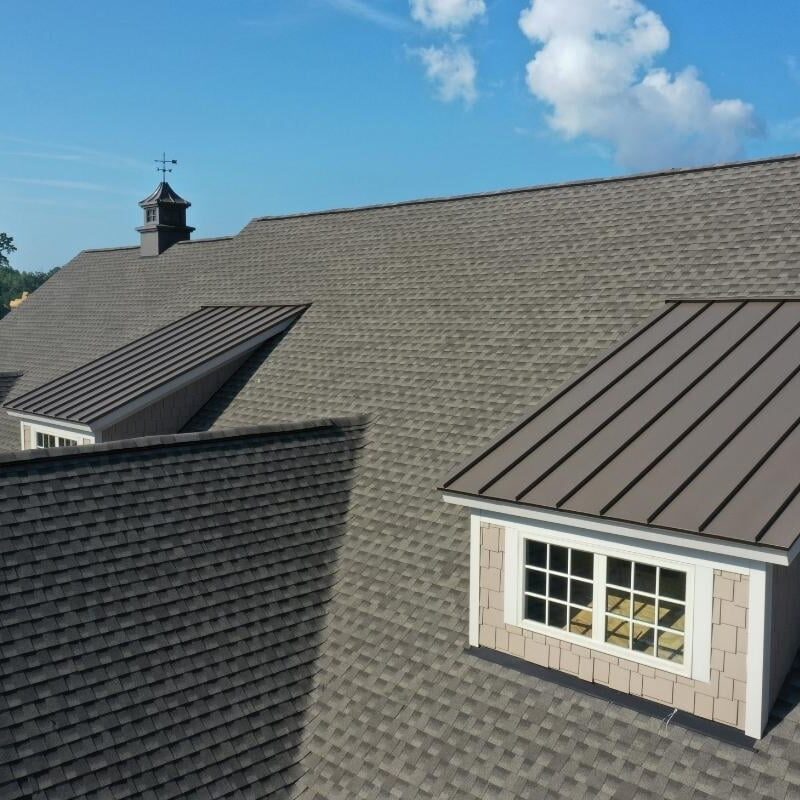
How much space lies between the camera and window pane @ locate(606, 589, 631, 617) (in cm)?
714

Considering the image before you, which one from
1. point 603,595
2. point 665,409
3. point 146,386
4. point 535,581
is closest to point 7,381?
point 146,386

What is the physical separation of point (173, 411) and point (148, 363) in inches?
54.5

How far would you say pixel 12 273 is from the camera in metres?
197

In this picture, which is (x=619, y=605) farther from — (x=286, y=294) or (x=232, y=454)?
(x=286, y=294)

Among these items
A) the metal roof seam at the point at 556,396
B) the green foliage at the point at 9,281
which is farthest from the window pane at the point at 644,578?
the green foliage at the point at 9,281

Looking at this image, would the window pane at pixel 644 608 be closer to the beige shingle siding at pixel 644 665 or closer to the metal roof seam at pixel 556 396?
the beige shingle siding at pixel 644 665

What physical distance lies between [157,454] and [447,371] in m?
4.56

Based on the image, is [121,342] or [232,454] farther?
[121,342]

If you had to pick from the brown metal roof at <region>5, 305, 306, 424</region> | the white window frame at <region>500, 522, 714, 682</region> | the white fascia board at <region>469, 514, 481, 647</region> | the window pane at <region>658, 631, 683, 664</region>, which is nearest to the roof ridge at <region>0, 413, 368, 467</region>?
the brown metal roof at <region>5, 305, 306, 424</region>

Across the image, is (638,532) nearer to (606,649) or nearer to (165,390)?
(606,649)

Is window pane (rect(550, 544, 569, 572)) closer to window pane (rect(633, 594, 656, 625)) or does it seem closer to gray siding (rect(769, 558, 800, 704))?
window pane (rect(633, 594, 656, 625))

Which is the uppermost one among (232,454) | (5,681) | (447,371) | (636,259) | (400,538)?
(636,259)

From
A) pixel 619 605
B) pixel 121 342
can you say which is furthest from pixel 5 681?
pixel 121 342

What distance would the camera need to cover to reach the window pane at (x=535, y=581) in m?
7.67
